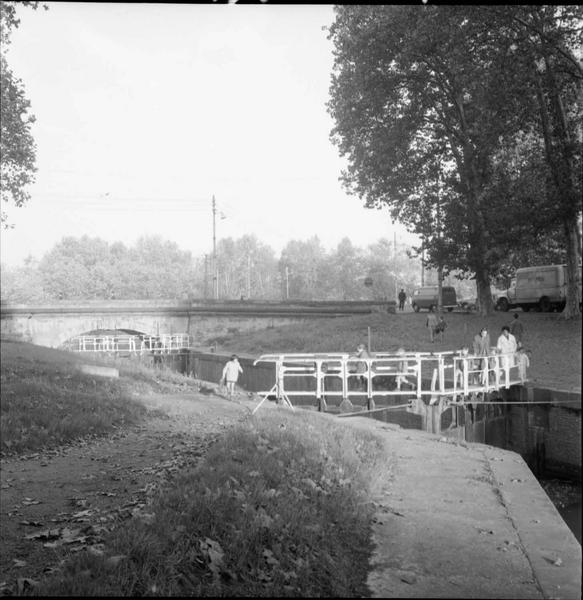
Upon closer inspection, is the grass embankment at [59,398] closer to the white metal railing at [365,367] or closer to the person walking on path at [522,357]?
the white metal railing at [365,367]

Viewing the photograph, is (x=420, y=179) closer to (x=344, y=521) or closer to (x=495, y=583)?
(x=344, y=521)

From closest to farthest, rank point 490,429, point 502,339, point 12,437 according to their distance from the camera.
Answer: point 502,339
point 12,437
point 490,429

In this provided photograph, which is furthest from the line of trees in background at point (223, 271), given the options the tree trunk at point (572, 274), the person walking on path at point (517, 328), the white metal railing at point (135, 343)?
the tree trunk at point (572, 274)

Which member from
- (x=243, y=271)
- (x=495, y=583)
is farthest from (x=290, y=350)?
(x=495, y=583)

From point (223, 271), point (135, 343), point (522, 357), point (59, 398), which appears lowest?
point (59, 398)

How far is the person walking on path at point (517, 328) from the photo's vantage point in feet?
13.3

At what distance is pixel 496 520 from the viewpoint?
17.7 ft

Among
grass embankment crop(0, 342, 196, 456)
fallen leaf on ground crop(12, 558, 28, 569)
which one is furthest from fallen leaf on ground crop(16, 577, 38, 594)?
grass embankment crop(0, 342, 196, 456)

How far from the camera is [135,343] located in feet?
37.0

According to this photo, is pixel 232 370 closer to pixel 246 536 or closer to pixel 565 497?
pixel 246 536

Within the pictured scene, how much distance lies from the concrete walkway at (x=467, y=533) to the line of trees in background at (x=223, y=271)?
2.03 m

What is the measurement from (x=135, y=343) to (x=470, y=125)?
8397 millimetres

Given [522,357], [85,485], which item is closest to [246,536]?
[522,357]

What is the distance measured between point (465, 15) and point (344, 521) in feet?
12.1
